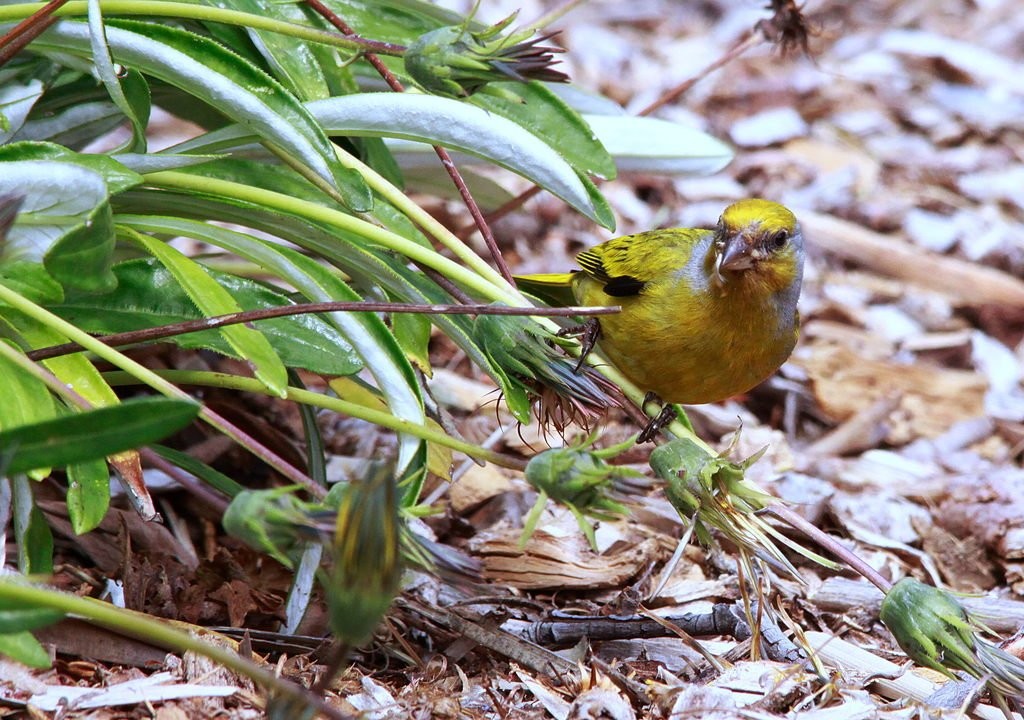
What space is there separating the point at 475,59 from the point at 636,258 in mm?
1429

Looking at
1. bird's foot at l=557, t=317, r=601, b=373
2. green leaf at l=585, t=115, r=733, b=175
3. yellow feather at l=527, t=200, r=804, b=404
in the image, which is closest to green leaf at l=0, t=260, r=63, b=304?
bird's foot at l=557, t=317, r=601, b=373

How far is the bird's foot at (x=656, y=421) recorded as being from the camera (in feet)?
10.6

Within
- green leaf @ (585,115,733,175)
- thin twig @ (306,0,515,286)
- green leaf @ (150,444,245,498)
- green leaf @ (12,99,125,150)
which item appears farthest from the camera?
green leaf @ (585,115,733,175)

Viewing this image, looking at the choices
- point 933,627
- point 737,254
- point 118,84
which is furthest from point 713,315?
point 118,84

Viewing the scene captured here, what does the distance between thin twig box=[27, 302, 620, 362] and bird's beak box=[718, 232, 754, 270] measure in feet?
3.87

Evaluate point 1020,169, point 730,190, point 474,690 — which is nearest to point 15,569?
point 474,690

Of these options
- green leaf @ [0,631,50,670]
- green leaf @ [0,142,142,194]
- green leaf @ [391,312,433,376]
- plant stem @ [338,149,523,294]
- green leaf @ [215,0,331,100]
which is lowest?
green leaf @ [0,631,50,670]

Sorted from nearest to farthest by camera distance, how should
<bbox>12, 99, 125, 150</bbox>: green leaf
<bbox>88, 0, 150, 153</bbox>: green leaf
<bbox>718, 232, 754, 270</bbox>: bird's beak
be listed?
<bbox>88, 0, 150, 153</bbox>: green leaf → <bbox>12, 99, 125, 150</bbox>: green leaf → <bbox>718, 232, 754, 270</bbox>: bird's beak

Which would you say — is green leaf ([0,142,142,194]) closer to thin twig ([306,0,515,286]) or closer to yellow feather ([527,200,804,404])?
thin twig ([306,0,515,286])

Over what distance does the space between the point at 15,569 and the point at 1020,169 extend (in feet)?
20.8

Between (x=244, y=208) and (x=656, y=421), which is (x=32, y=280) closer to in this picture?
(x=244, y=208)

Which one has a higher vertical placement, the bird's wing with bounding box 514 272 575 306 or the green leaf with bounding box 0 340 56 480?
the green leaf with bounding box 0 340 56 480

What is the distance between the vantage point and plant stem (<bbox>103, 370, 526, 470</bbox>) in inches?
88.7

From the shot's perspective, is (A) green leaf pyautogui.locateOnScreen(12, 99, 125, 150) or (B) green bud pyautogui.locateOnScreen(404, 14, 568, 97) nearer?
(B) green bud pyautogui.locateOnScreen(404, 14, 568, 97)
